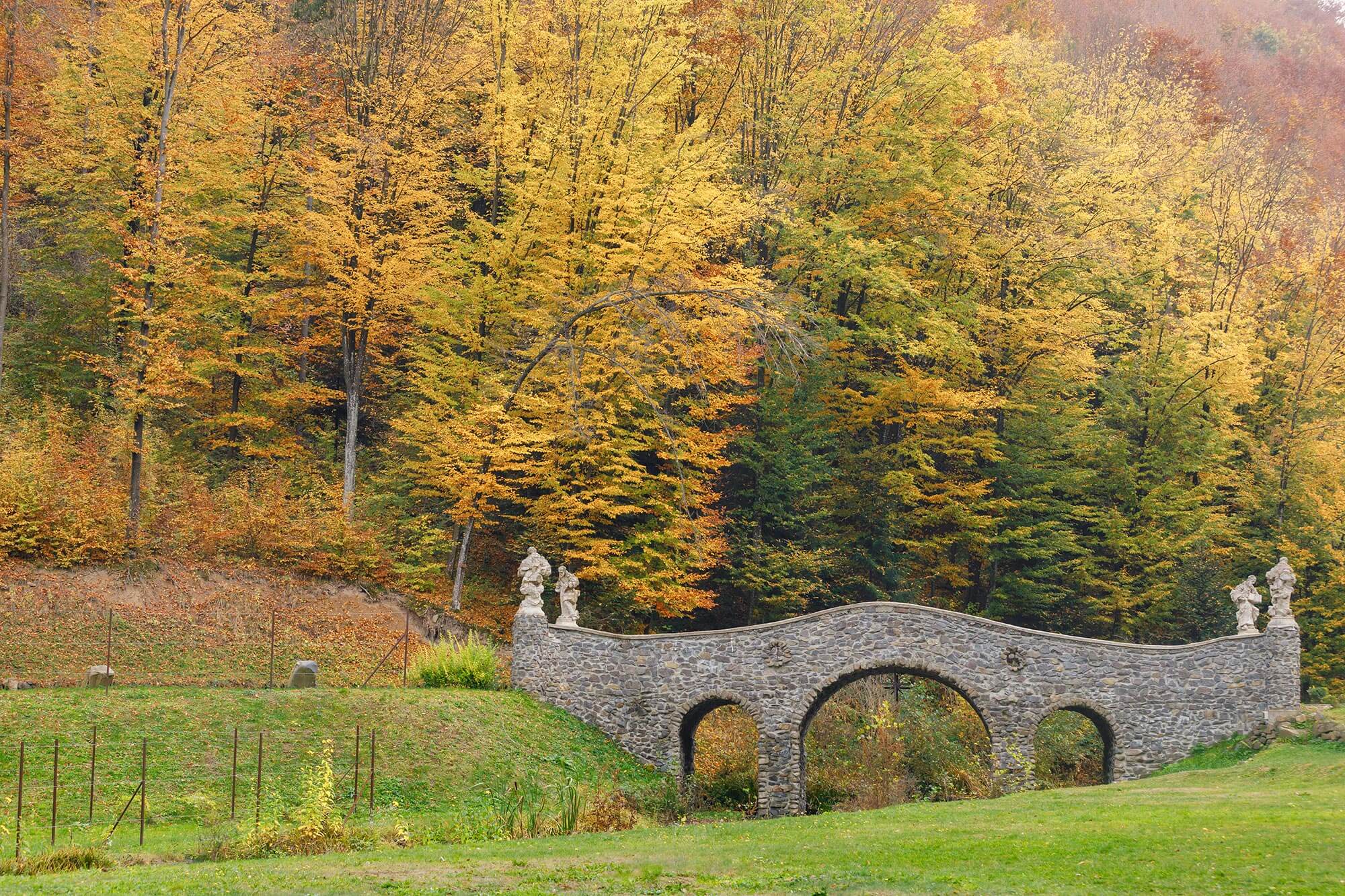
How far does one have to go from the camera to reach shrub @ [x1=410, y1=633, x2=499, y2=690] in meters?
25.3

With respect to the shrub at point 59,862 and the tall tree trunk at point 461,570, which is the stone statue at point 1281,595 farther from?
the shrub at point 59,862

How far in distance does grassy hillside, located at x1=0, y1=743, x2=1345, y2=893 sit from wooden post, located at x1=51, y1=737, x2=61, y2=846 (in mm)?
2183

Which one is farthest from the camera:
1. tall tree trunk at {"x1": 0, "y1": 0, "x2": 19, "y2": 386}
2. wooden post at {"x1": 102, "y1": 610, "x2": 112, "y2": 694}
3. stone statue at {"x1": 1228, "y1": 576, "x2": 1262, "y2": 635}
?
tall tree trunk at {"x1": 0, "y1": 0, "x2": 19, "y2": 386}

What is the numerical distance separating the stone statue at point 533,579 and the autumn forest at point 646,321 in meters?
2.23

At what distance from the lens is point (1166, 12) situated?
7231 centimetres

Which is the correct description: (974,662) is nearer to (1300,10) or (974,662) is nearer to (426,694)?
(426,694)

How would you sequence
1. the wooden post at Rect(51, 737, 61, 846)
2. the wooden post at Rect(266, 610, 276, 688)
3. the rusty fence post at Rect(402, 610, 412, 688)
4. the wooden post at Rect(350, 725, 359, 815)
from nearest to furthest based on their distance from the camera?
1. the wooden post at Rect(51, 737, 61, 846)
2. the wooden post at Rect(350, 725, 359, 815)
3. the wooden post at Rect(266, 610, 276, 688)
4. the rusty fence post at Rect(402, 610, 412, 688)

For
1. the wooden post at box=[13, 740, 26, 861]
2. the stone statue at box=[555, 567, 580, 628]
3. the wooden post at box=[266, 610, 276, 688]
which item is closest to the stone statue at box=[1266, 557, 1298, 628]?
the stone statue at box=[555, 567, 580, 628]

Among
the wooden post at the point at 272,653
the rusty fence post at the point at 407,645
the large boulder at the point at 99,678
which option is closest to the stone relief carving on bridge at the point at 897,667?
the rusty fence post at the point at 407,645

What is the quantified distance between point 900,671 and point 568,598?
666 centimetres

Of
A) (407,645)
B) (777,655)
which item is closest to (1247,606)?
(777,655)

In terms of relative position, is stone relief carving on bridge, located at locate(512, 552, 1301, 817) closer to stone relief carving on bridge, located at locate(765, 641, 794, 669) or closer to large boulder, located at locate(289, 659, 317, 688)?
stone relief carving on bridge, located at locate(765, 641, 794, 669)

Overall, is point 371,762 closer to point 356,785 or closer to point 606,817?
point 356,785

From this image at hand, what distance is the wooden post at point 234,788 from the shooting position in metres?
17.4
